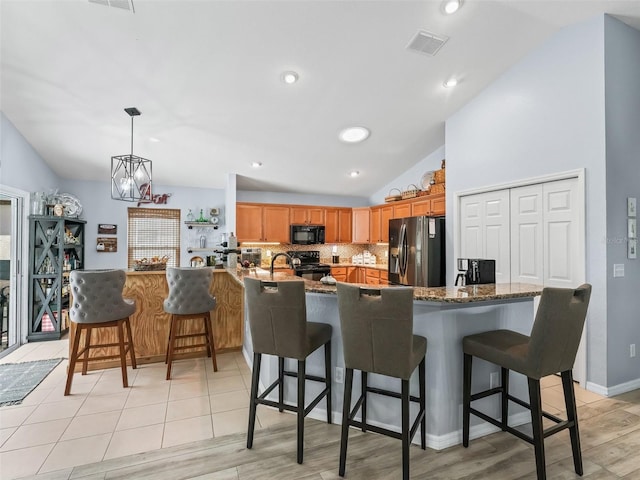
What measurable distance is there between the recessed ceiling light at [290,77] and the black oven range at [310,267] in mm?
3023

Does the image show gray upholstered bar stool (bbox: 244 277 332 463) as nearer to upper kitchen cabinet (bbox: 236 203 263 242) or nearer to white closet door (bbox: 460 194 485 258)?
white closet door (bbox: 460 194 485 258)

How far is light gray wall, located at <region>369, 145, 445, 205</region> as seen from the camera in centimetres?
523

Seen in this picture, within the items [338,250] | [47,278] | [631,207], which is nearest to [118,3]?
[47,278]

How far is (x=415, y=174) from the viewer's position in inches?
225

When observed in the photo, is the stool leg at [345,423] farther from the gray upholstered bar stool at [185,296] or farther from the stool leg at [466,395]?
the gray upholstered bar stool at [185,296]

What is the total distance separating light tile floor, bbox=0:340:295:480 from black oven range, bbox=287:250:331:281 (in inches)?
109

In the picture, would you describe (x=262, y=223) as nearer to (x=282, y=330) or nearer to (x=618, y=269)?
(x=282, y=330)

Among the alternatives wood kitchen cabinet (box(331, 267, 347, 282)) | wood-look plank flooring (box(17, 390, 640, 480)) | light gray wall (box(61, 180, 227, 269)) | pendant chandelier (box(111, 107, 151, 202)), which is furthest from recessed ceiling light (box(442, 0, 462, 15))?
light gray wall (box(61, 180, 227, 269))

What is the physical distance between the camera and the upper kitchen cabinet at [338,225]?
6.54 metres

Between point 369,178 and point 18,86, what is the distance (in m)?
4.97

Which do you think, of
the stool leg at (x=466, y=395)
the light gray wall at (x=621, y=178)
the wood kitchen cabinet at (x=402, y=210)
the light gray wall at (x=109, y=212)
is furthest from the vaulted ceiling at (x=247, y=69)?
the stool leg at (x=466, y=395)

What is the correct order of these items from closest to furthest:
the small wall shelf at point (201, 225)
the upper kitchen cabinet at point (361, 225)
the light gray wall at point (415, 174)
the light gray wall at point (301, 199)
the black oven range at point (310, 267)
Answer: the light gray wall at point (415, 174) → the black oven range at point (310, 267) → the small wall shelf at point (201, 225) → the light gray wall at point (301, 199) → the upper kitchen cabinet at point (361, 225)

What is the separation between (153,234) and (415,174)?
505 centimetres

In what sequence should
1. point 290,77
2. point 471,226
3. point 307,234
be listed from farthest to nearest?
point 307,234 → point 471,226 → point 290,77
